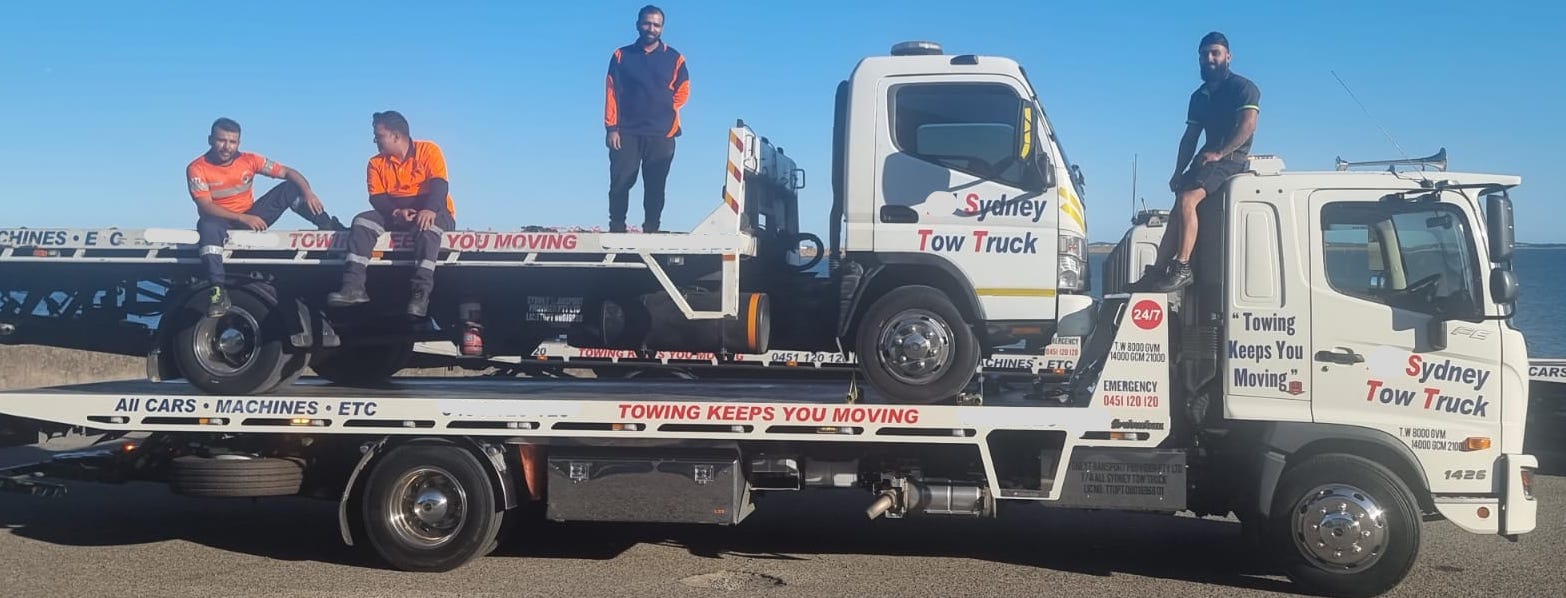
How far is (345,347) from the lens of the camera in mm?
9227

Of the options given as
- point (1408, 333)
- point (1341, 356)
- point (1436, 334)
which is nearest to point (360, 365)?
point (1341, 356)

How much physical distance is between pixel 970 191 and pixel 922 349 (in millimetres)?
1057

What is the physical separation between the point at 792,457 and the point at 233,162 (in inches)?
182

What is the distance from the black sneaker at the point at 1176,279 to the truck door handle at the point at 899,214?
1.57 metres

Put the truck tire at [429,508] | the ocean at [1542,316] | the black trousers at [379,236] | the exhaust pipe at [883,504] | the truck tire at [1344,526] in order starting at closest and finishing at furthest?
the truck tire at [1344,526] → the exhaust pipe at [883,504] → the truck tire at [429,508] → the black trousers at [379,236] → the ocean at [1542,316]

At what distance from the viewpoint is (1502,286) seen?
6852 millimetres

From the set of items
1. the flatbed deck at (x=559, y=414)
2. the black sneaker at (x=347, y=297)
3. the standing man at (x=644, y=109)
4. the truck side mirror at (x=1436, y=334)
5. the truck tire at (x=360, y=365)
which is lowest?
the flatbed deck at (x=559, y=414)

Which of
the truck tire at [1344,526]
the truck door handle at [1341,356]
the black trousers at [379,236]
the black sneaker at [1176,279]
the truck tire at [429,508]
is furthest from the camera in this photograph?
the black trousers at [379,236]

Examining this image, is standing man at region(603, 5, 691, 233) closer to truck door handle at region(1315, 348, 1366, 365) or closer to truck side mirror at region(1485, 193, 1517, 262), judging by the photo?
truck door handle at region(1315, 348, 1366, 365)

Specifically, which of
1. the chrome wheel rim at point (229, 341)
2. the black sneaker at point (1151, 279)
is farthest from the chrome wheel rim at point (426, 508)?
the black sneaker at point (1151, 279)

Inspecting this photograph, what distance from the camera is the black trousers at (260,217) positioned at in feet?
27.1

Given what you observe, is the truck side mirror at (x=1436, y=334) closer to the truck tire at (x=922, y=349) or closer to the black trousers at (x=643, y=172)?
the truck tire at (x=922, y=349)

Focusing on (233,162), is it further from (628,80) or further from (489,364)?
(489,364)

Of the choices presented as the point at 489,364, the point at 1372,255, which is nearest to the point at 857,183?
the point at 1372,255
